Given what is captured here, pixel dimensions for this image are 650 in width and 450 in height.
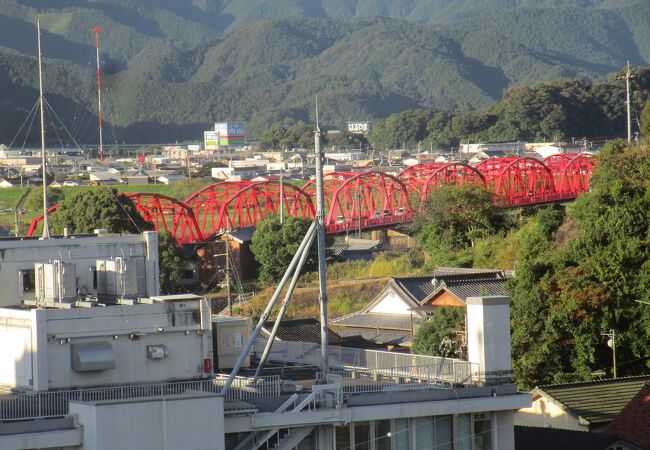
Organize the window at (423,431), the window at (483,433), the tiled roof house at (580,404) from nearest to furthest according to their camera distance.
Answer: the window at (423,431)
the window at (483,433)
the tiled roof house at (580,404)

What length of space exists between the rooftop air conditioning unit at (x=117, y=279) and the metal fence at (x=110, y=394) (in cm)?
164

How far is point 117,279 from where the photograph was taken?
1265 centimetres

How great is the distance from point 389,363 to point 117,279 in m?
2.60

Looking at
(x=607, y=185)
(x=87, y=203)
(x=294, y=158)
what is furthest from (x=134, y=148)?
(x=607, y=185)

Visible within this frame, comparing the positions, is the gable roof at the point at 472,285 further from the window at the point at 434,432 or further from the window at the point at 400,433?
the window at the point at 400,433

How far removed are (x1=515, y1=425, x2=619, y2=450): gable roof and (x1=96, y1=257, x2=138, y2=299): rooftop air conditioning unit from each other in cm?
476

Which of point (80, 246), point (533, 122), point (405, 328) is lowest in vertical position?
point (405, 328)

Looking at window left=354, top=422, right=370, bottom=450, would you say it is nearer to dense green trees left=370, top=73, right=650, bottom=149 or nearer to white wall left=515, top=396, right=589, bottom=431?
white wall left=515, top=396, right=589, bottom=431

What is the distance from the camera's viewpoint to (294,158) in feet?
360

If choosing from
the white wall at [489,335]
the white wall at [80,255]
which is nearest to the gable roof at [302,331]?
the white wall at [80,255]

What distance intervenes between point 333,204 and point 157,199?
7696 millimetres

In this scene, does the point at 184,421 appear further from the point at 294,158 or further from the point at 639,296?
the point at 294,158

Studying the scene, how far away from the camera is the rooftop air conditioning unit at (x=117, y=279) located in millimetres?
12594

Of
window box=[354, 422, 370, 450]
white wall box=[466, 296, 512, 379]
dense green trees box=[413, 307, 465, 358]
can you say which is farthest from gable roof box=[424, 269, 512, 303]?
window box=[354, 422, 370, 450]
